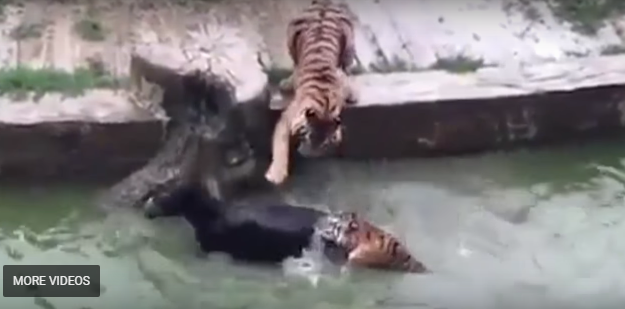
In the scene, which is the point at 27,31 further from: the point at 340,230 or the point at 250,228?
the point at 340,230

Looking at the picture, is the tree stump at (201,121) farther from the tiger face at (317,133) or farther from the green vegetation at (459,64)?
the green vegetation at (459,64)

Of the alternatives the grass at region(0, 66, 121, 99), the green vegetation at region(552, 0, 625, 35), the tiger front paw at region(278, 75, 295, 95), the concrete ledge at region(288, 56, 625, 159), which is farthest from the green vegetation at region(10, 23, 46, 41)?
the green vegetation at region(552, 0, 625, 35)

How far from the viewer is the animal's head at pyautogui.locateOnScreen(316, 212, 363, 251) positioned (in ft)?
11.1

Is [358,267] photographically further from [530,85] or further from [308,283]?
[530,85]

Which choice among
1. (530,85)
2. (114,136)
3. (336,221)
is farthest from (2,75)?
(530,85)

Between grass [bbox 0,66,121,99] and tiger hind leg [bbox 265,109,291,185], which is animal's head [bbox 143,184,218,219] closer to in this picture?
tiger hind leg [bbox 265,109,291,185]

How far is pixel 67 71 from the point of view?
13.3ft

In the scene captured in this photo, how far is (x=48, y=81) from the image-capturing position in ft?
12.8

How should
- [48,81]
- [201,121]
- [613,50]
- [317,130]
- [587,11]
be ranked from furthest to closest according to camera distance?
[587,11] → [613,50] → [48,81] → [317,130] → [201,121]

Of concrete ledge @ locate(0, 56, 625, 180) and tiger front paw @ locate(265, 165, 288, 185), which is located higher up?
concrete ledge @ locate(0, 56, 625, 180)

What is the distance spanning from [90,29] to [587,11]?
1.66 metres

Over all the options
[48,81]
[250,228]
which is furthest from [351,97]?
[48,81]

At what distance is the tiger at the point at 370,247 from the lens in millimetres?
3355

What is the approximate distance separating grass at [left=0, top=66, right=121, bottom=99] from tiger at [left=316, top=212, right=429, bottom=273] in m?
0.90
